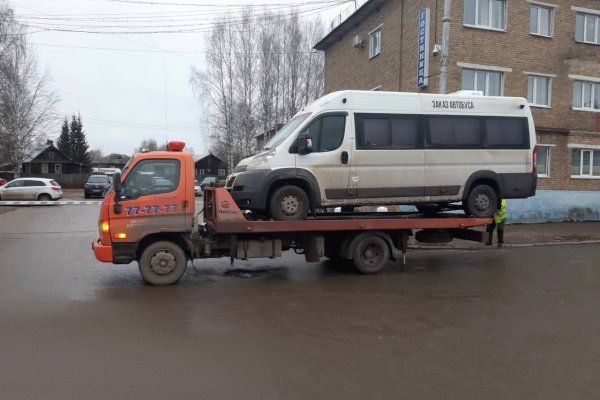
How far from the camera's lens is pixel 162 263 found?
812 centimetres

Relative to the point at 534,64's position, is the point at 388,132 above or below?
below

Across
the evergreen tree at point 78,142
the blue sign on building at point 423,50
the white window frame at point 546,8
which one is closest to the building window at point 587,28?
the white window frame at point 546,8

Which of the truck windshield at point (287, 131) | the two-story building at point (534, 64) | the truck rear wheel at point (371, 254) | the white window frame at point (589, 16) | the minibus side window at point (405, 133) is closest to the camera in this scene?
the truck windshield at point (287, 131)

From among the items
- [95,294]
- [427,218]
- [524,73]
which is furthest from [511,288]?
[524,73]

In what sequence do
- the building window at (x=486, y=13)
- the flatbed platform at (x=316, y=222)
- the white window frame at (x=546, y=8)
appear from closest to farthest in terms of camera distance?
the flatbed platform at (x=316, y=222), the building window at (x=486, y=13), the white window frame at (x=546, y=8)

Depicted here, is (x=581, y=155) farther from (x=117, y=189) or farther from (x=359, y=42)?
(x=117, y=189)

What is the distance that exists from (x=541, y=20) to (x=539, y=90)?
9.02 feet

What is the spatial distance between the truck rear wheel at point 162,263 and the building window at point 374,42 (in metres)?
16.4

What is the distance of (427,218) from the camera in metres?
9.80

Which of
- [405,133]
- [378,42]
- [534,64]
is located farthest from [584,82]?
[405,133]

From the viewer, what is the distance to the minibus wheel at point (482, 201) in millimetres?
9586

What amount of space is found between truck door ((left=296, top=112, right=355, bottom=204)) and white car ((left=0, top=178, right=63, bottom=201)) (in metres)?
25.0

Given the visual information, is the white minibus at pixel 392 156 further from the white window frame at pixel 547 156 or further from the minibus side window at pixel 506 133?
the white window frame at pixel 547 156

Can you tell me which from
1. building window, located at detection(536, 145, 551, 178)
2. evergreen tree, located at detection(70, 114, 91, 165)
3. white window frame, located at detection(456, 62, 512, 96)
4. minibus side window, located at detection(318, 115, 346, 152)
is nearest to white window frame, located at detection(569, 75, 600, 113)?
building window, located at detection(536, 145, 551, 178)
